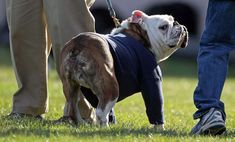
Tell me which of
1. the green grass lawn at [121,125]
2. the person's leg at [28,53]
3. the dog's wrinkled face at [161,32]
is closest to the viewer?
the green grass lawn at [121,125]

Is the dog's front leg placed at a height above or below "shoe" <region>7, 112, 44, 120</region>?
above

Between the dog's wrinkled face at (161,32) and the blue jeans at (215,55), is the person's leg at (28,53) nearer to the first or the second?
the dog's wrinkled face at (161,32)

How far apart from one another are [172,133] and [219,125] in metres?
0.43

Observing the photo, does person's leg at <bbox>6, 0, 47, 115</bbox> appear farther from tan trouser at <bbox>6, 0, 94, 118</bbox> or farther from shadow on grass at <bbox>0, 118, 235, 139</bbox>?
shadow on grass at <bbox>0, 118, 235, 139</bbox>

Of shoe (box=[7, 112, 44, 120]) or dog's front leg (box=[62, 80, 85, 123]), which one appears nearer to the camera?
dog's front leg (box=[62, 80, 85, 123])

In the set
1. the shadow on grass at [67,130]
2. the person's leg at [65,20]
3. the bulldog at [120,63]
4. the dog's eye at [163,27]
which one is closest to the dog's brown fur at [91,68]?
the bulldog at [120,63]

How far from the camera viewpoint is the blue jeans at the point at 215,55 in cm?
672

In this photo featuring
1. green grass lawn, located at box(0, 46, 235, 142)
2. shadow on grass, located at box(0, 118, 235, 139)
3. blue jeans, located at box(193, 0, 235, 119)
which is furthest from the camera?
blue jeans, located at box(193, 0, 235, 119)

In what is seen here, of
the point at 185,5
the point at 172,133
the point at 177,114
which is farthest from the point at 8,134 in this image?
the point at 185,5

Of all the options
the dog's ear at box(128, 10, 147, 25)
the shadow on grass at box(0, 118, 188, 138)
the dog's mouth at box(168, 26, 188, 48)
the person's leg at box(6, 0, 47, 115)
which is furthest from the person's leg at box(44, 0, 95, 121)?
the dog's mouth at box(168, 26, 188, 48)

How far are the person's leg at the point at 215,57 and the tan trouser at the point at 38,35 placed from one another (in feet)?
4.08

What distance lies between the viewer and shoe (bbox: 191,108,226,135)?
6531 millimetres

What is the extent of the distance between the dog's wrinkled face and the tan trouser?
0.52 m

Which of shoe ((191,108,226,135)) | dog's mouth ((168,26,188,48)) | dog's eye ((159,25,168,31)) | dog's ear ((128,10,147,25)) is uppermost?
dog's ear ((128,10,147,25))
